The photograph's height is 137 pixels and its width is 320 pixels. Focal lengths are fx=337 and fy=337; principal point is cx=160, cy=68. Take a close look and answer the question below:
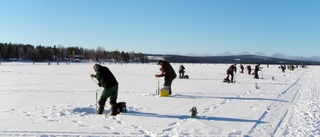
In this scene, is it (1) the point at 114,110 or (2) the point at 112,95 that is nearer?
(1) the point at 114,110

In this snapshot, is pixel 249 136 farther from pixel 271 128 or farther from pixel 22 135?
pixel 22 135

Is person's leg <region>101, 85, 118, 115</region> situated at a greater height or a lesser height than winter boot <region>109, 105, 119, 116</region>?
greater

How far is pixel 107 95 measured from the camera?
444 inches

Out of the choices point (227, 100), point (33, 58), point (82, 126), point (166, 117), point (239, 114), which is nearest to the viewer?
point (82, 126)

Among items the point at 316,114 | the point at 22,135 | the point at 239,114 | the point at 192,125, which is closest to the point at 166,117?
the point at 192,125

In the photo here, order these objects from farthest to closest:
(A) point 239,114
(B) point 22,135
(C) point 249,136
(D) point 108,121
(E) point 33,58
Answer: (E) point 33,58
(A) point 239,114
(D) point 108,121
(C) point 249,136
(B) point 22,135

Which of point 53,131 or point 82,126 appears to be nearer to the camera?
point 53,131

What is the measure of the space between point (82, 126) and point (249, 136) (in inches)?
173

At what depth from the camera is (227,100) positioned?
15.9 metres

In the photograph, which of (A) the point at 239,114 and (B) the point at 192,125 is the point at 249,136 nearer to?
(B) the point at 192,125

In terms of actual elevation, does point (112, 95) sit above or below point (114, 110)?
above

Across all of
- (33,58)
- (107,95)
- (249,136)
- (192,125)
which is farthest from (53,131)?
(33,58)

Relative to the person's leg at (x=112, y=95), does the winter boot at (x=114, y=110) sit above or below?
below

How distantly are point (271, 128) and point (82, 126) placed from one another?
5234 mm
